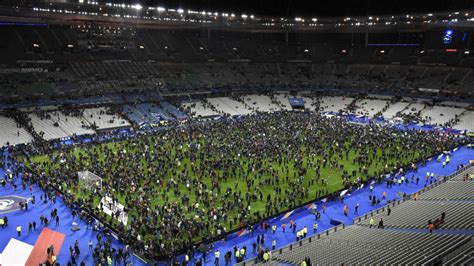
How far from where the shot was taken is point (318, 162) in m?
37.3

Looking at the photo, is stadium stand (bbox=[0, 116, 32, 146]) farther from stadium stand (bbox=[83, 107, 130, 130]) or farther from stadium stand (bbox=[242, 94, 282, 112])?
stadium stand (bbox=[242, 94, 282, 112])

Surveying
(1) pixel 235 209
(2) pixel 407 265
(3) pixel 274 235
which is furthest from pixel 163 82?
(2) pixel 407 265

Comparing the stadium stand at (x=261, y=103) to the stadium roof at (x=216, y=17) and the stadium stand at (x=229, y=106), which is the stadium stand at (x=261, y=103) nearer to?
the stadium stand at (x=229, y=106)

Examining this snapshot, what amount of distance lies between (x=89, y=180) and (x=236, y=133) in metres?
21.1

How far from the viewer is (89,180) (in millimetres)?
29609

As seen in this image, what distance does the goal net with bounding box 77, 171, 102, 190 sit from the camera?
2915cm

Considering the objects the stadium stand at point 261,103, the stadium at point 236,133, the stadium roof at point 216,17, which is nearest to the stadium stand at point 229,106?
the stadium at point 236,133

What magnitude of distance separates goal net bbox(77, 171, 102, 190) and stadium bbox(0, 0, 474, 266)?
0.16 metres

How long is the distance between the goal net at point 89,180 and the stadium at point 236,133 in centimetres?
16

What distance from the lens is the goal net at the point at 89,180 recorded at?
29.2 meters

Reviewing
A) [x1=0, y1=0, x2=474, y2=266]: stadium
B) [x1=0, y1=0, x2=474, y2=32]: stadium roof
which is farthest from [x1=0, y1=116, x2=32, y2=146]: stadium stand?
[x1=0, y1=0, x2=474, y2=32]: stadium roof

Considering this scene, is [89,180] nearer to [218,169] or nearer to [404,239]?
[218,169]

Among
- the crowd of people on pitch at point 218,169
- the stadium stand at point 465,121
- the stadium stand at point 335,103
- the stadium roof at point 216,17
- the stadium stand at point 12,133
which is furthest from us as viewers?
the stadium stand at point 335,103

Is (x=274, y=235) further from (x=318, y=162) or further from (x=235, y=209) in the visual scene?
(x=318, y=162)
